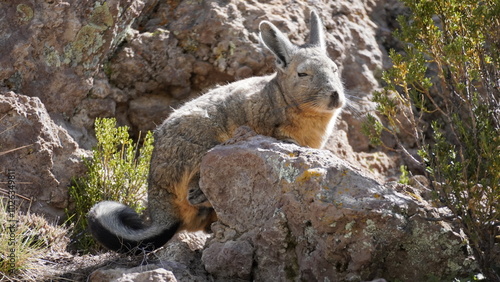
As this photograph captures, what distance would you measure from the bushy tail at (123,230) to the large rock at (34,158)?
4.06 ft

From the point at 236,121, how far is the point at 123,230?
4.87 feet

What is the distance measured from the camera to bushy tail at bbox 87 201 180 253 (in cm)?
562


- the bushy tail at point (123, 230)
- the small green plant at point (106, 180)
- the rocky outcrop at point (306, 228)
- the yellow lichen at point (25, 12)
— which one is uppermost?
the yellow lichen at point (25, 12)

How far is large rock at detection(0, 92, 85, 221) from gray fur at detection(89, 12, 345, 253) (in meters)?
Result: 1.30

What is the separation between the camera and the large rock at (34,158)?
679cm

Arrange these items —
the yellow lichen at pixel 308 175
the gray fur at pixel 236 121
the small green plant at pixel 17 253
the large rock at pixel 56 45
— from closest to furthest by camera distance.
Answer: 1. the yellow lichen at pixel 308 175
2. the small green plant at pixel 17 253
3. the gray fur at pixel 236 121
4. the large rock at pixel 56 45

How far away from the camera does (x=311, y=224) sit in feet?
15.8

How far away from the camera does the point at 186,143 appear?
6.18 m

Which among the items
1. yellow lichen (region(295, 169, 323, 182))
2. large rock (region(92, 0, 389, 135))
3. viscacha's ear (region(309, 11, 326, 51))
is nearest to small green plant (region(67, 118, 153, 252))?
large rock (region(92, 0, 389, 135))

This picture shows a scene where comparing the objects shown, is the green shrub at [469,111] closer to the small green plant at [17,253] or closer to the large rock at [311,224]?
the large rock at [311,224]

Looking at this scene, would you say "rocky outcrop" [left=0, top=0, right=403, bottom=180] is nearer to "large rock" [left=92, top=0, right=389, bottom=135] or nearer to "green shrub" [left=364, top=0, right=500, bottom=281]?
"large rock" [left=92, top=0, right=389, bottom=135]

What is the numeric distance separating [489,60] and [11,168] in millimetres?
4484

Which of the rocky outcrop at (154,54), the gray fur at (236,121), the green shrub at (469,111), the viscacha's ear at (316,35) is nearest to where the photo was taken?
the green shrub at (469,111)

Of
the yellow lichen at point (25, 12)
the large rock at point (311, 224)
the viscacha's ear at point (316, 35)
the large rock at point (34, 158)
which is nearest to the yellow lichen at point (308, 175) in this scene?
the large rock at point (311, 224)
